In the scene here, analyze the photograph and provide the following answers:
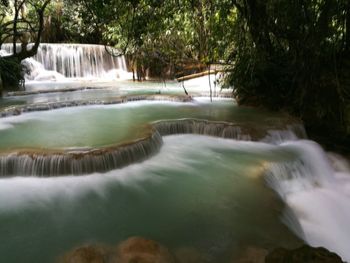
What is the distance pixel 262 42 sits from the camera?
4883 millimetres

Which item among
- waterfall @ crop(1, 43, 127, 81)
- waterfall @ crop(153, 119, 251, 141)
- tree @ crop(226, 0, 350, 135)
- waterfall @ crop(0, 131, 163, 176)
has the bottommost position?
waterfall @ crop(0, 131, 163, 176)

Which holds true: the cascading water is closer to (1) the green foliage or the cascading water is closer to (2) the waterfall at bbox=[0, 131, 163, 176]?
(2) the waterfall at bbox=[0, 131, 163, 176]

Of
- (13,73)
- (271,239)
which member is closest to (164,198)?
(271,239)

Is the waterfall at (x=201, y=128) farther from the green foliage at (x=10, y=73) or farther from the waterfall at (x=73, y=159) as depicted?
the green foliage at (x=10, y=73)

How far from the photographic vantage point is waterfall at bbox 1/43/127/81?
15.6 metres

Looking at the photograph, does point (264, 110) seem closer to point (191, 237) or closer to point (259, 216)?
point (259, 216)

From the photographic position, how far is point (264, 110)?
809 cm

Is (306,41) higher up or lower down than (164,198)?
higher up

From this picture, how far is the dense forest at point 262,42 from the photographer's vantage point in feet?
10.7

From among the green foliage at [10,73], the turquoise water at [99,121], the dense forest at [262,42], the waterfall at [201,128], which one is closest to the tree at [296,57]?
the dense forest at [262,42]

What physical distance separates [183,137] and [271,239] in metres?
3.39

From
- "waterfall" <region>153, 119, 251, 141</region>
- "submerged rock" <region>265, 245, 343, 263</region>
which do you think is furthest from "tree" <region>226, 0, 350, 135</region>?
"submerged rock" <region>265, 245, 343, 263</region>

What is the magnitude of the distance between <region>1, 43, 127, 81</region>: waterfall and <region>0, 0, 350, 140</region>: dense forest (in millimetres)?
3584

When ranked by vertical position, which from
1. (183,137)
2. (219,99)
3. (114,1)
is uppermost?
(114,1)
